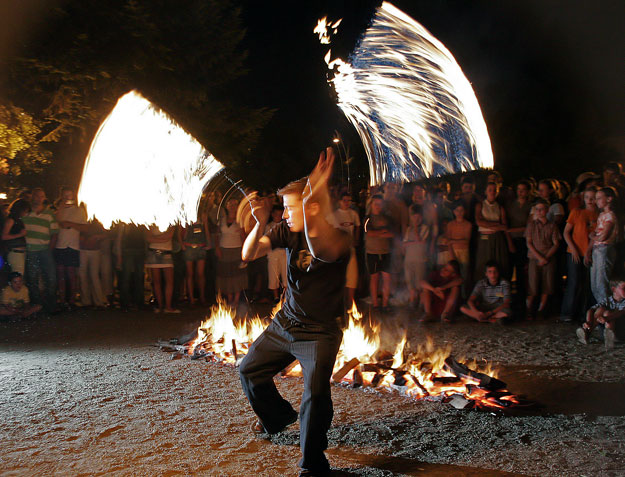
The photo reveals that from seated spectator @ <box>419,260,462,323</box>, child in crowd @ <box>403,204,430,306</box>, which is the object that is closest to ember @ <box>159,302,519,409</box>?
seated spectator @ <box>419,260,462,323</box>

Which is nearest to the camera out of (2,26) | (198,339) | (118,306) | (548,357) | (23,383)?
(23,383)

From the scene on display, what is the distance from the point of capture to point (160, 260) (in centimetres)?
1046

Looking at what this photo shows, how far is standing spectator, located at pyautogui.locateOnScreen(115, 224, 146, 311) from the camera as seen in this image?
10.9 m

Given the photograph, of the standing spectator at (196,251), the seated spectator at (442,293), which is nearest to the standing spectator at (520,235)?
the seated spectator at (442,293)

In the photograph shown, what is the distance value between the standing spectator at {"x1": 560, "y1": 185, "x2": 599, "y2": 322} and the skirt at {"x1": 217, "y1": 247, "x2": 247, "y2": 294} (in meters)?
5.64

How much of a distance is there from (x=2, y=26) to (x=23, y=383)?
385 inches

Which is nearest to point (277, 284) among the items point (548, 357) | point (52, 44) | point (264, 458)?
point (548, 357)

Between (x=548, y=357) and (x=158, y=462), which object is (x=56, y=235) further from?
(x=548, y=357)

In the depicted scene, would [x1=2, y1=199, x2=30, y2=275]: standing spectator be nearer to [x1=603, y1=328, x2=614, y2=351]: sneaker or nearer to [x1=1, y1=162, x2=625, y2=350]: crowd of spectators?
[x1=1, y1=162, x2=625, y2=350]: crowd of spectators

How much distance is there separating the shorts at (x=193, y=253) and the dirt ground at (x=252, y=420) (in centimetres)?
360

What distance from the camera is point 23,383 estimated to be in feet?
20.0

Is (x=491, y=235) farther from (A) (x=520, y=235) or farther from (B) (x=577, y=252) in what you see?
(B) (x=577, y=252)

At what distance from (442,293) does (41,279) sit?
721cm

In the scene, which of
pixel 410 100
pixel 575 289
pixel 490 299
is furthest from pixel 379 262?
pixel 575 289
